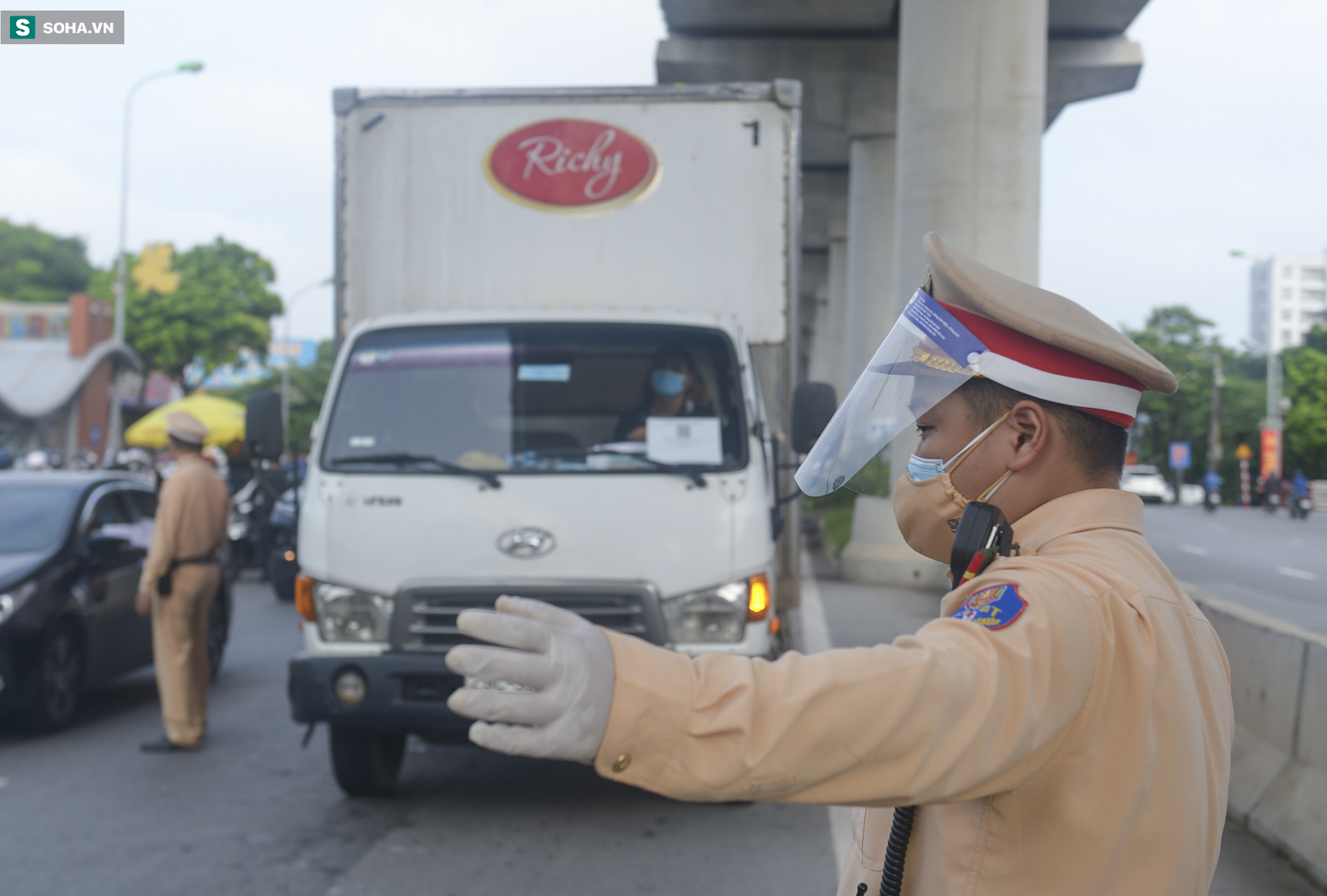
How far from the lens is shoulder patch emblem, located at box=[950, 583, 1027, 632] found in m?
1.21

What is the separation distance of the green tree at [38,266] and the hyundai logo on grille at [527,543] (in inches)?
3873

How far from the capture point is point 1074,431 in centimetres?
150

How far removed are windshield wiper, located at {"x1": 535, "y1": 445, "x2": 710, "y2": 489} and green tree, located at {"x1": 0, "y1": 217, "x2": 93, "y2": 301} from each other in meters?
Result: 98.2

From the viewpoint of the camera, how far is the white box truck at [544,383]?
17.1 feet

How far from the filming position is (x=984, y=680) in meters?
1.15

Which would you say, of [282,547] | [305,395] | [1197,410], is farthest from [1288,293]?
[282,547]

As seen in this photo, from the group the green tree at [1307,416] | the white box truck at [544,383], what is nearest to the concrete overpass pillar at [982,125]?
the white box truck at [544,383]

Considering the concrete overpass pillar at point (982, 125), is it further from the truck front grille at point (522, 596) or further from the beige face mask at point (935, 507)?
the beige face mask at point (935, 507)

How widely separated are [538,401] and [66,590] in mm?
3975

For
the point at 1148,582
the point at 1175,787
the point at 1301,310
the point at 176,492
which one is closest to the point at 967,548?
the point at 1148,582

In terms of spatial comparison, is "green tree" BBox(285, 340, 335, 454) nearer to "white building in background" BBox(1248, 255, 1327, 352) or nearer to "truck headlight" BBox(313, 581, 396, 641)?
"truck headlight" BBox(313, 581, 396, 641)

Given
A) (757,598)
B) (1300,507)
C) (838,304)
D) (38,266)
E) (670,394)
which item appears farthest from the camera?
(38,266)
